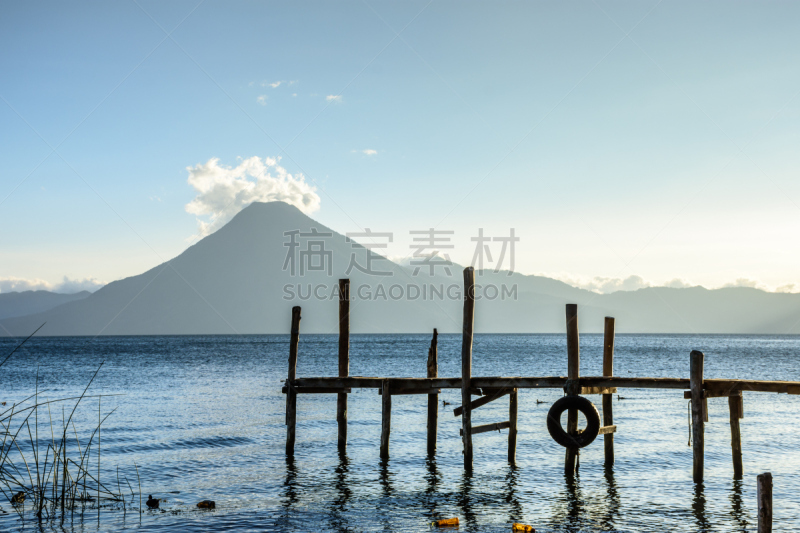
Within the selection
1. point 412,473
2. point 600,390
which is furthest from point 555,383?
point 412,473

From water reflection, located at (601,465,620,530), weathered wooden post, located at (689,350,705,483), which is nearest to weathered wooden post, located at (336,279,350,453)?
water reflection, located at (601,465,620,530)

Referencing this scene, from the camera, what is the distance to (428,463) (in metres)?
17.0

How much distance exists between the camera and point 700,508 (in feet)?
41.7

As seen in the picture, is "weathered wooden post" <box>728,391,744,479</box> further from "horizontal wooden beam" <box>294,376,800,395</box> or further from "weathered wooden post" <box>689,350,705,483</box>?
"weathered wooden post" <box>689,350,705,483</box>

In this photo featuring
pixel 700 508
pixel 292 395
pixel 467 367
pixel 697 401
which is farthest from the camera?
pixel 292 395

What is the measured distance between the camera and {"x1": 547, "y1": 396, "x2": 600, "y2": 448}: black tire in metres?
14.2

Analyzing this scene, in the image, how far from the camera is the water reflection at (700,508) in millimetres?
11672

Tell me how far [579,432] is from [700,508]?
2.97 meters

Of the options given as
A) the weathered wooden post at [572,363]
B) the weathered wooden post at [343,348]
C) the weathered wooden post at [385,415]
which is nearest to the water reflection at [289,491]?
the weathered wooden post at [343,348]

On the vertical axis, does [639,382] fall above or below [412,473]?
above

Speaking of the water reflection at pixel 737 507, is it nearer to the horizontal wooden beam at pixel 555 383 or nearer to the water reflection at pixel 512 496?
A: the horizontal wooden beam at pixel 555 383

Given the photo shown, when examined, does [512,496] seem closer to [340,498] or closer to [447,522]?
[447,522]

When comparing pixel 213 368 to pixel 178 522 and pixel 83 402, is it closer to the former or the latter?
pixel 83 402

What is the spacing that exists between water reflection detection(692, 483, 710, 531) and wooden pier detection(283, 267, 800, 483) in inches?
9.4
